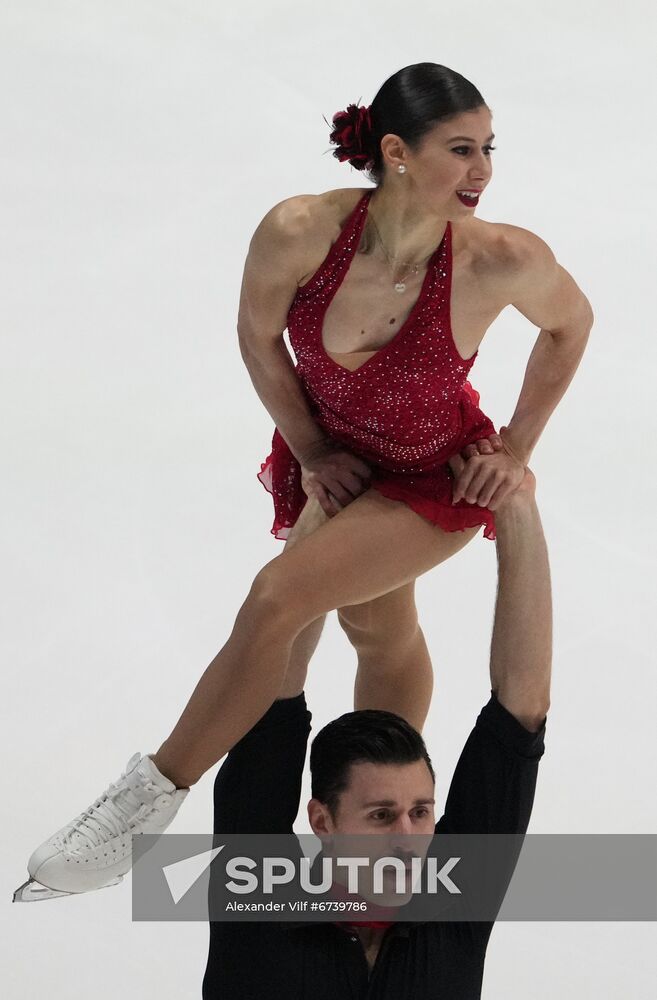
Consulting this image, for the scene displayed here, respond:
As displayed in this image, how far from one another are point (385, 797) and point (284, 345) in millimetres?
1139

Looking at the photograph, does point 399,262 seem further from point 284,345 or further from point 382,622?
point 382,622

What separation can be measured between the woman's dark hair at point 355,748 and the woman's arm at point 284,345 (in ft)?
2.16

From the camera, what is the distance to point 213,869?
120 inches

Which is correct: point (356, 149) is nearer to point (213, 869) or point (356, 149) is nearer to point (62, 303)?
point (213, 869)

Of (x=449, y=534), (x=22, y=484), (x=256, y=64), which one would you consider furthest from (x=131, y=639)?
(x=256, y=64)

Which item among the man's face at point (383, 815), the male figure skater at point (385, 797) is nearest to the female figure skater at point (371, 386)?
the male figure skater at point (385, 797)

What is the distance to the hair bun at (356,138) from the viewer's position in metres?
3.45

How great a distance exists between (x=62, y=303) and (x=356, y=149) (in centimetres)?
363

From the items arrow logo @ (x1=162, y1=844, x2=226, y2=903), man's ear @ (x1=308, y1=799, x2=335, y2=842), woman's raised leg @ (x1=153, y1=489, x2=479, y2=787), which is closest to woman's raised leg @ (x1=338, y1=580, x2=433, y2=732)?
woman's raised leg @ (x1=153, y1=489, x2=479, y2=787)

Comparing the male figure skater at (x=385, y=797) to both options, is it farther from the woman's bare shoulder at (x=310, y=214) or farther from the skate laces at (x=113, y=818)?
the woman's bare shoulder at (x=310, y=214)

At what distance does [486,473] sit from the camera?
355 centimetres

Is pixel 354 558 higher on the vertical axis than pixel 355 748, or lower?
higher

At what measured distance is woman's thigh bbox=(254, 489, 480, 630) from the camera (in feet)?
10.6

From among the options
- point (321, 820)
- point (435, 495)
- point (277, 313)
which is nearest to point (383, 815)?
point (321, 820)
